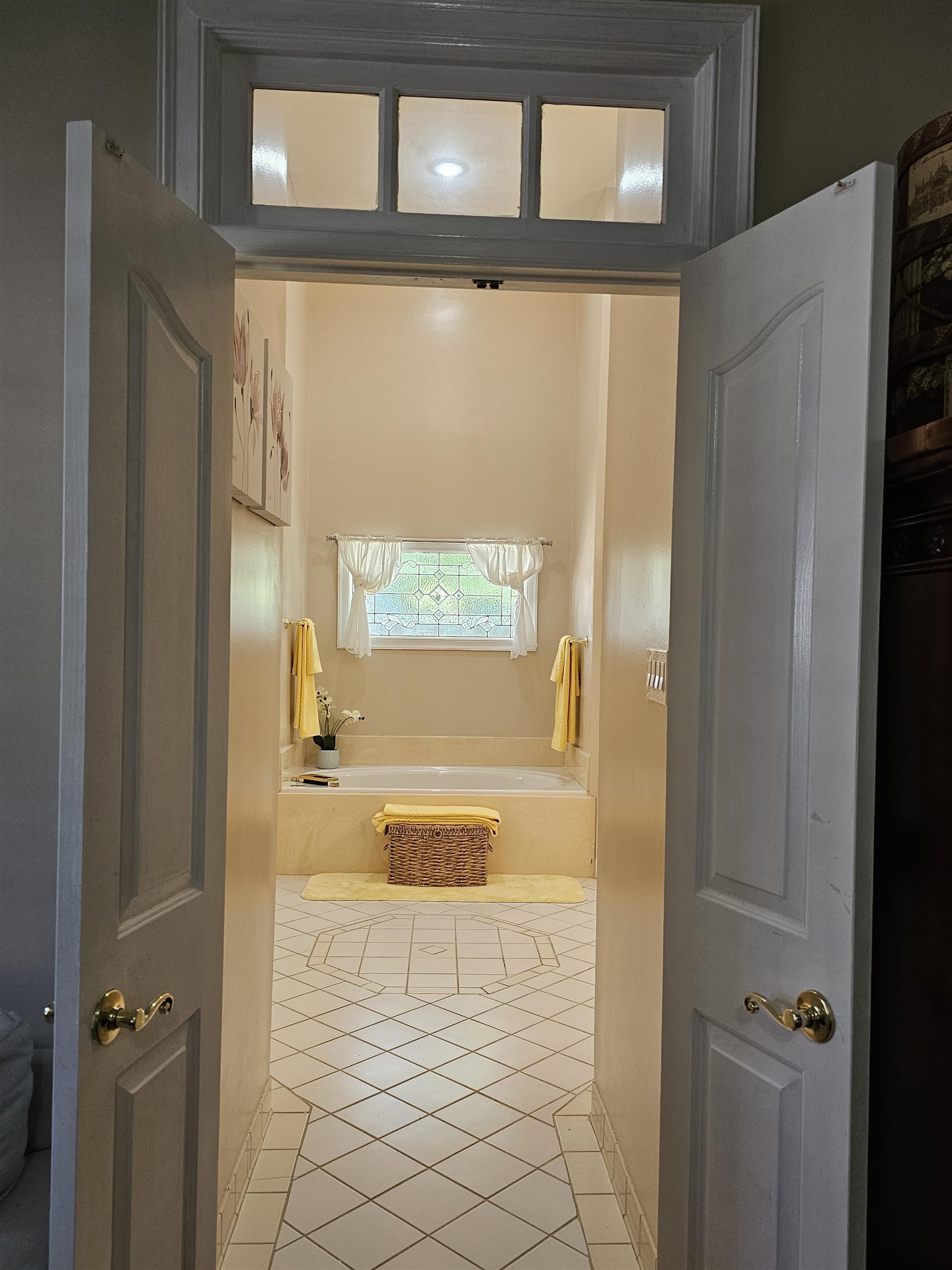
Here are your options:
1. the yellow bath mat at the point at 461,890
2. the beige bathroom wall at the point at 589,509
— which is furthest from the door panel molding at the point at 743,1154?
the beige bathroom wall at the point at 589,509

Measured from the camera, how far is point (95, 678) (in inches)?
49.0

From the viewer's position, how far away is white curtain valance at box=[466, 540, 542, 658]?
7.17 m

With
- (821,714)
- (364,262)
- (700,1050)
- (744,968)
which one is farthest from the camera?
(364,262)

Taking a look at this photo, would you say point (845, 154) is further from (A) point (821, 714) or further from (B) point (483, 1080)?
(B) point (483, 1080)

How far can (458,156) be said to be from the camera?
178cm

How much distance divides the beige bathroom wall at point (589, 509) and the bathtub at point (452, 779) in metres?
0.25

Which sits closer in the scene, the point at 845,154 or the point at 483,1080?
the point at 845,154

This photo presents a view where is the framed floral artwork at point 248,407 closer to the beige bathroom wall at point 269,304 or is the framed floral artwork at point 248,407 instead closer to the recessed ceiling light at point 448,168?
the beige bathroom wall at point 269,304

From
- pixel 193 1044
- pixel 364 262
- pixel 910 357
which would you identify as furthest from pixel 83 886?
pixel 910 357

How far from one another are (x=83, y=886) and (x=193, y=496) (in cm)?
67

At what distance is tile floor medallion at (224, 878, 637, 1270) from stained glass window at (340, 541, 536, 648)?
3058mm

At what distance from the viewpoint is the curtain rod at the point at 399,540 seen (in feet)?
23.3

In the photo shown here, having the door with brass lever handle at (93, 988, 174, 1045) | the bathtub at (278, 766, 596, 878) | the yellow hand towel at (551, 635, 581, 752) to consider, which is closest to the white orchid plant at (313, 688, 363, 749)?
the bathtub at (278, 766, 596, 878)

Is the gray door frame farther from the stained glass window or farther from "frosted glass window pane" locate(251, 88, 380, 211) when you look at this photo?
the stained glass window
